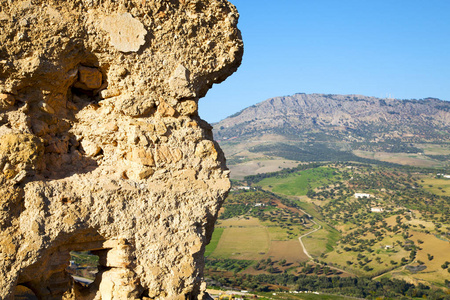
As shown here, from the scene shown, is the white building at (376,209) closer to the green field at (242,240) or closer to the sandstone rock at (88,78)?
the green field at (242,240)

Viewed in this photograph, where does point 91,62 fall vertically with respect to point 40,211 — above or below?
above

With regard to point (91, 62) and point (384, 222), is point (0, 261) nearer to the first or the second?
point (91, 62)

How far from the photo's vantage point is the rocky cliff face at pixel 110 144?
4.94m

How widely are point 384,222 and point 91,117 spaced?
7470 cm

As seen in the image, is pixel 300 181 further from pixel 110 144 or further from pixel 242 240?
pixel 110 144

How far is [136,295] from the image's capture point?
540cm

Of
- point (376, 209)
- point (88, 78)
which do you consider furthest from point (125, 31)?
point (376, 209)

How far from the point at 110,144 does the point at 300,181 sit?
121441 mm

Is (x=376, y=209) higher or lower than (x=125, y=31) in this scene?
lower

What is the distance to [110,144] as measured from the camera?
230 inches

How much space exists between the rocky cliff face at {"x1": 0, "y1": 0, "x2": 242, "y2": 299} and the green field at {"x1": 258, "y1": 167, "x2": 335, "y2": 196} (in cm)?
10971

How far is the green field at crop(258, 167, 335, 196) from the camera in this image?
118 m

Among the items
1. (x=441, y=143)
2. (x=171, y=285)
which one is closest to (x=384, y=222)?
(x=171, y=285)

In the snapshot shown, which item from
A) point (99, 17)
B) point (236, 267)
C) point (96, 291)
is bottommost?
point (236, 267)
